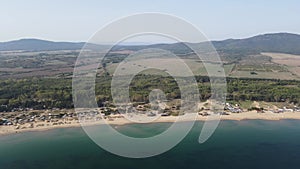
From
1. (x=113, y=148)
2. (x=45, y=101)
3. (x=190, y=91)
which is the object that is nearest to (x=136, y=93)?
(x=190, y=91)

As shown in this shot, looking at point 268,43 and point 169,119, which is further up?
point 268,43

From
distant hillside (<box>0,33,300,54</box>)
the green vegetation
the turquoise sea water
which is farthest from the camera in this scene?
distant hillside (<box>0,33,300,54</box>)

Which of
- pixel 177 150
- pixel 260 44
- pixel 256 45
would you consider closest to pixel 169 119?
pixel 177 150

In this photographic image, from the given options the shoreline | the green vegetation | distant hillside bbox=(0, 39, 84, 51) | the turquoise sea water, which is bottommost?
the turquoise sea water

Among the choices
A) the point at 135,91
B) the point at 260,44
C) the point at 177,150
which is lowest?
the point at 177,150

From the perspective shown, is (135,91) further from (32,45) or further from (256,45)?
(32,45)

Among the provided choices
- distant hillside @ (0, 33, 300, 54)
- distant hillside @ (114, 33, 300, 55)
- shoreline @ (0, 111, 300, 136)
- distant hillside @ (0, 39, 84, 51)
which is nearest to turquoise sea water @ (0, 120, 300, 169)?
shoreline @ (0, 111, 300, 136)

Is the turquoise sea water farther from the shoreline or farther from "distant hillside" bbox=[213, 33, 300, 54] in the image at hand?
"distant hillside" bbox=[213, 33, 300, 54]

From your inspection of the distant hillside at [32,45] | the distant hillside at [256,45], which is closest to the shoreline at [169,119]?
the distant hillside at [256,45]

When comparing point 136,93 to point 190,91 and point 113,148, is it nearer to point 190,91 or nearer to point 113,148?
point 190,91
